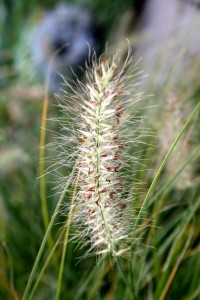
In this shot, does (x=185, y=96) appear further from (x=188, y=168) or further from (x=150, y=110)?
(x=188, y=168)

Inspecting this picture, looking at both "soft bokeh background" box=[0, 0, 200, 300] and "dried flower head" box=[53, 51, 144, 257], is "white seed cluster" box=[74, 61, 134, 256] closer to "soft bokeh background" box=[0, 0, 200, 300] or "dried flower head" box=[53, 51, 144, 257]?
"dried flower head" box=[53, 51, 144, 257]

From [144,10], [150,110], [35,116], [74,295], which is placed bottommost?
[74,295]

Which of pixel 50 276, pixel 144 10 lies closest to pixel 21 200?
pixel 50 276

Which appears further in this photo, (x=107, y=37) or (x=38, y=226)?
(x=107, y=37)

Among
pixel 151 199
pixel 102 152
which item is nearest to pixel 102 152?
pixel 102 152

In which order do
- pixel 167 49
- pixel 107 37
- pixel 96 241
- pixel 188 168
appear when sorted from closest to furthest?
pixel 96 241
pixel 188 168
pixel 167 49
pixel 107 37

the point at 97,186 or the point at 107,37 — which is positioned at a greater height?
the point at 107,37

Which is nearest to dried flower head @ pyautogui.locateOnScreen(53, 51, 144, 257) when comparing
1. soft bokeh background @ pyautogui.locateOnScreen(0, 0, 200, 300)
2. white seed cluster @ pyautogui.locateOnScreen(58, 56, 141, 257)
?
white seed cluster @ pyautogui.locateOnScreen(58, 56, 141, 257)

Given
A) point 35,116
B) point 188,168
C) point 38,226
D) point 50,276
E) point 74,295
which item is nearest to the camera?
point 188,168
